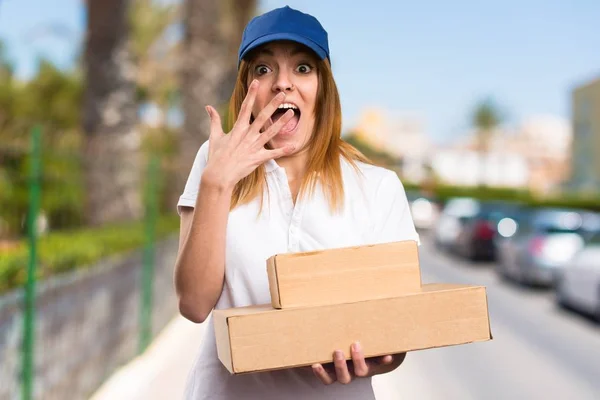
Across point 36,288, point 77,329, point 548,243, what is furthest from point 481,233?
point 36,288

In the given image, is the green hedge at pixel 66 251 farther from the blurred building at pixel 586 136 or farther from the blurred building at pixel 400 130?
the blurred building at pixel 400 130

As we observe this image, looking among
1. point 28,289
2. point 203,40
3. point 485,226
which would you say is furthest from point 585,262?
point 485,226

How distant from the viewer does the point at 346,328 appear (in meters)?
1.95

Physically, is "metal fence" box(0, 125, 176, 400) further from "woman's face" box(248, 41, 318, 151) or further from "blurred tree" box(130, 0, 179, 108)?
"blurred tree" box(130, 0, 179, 108)

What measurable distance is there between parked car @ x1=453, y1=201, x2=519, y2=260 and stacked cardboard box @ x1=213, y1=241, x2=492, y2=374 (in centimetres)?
2078

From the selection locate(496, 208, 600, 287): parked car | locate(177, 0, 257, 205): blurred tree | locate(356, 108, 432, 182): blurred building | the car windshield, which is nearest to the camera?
locate(496, 208, 600, 287): parked car

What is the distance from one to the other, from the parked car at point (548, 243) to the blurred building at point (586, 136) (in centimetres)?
6264

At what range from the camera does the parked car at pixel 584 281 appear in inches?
462

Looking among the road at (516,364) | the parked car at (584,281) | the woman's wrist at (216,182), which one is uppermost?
the woman's wrist at (216,182)

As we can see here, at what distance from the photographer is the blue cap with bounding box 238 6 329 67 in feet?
6.91

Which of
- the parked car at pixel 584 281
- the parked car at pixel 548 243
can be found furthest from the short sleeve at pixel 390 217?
the parked car at pixel 548 243

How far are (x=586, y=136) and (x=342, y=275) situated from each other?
83.9 metres

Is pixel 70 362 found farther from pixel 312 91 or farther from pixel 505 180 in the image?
pixel 505 180

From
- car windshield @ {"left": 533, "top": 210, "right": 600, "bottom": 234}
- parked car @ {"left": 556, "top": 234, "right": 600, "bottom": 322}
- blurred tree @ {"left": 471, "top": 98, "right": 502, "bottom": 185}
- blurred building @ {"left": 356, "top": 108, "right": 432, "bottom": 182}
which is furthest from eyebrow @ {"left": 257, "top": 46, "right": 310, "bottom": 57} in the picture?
blurred building @ {"left": 356, "top": 108, "right": 432, "bottom": 182}
